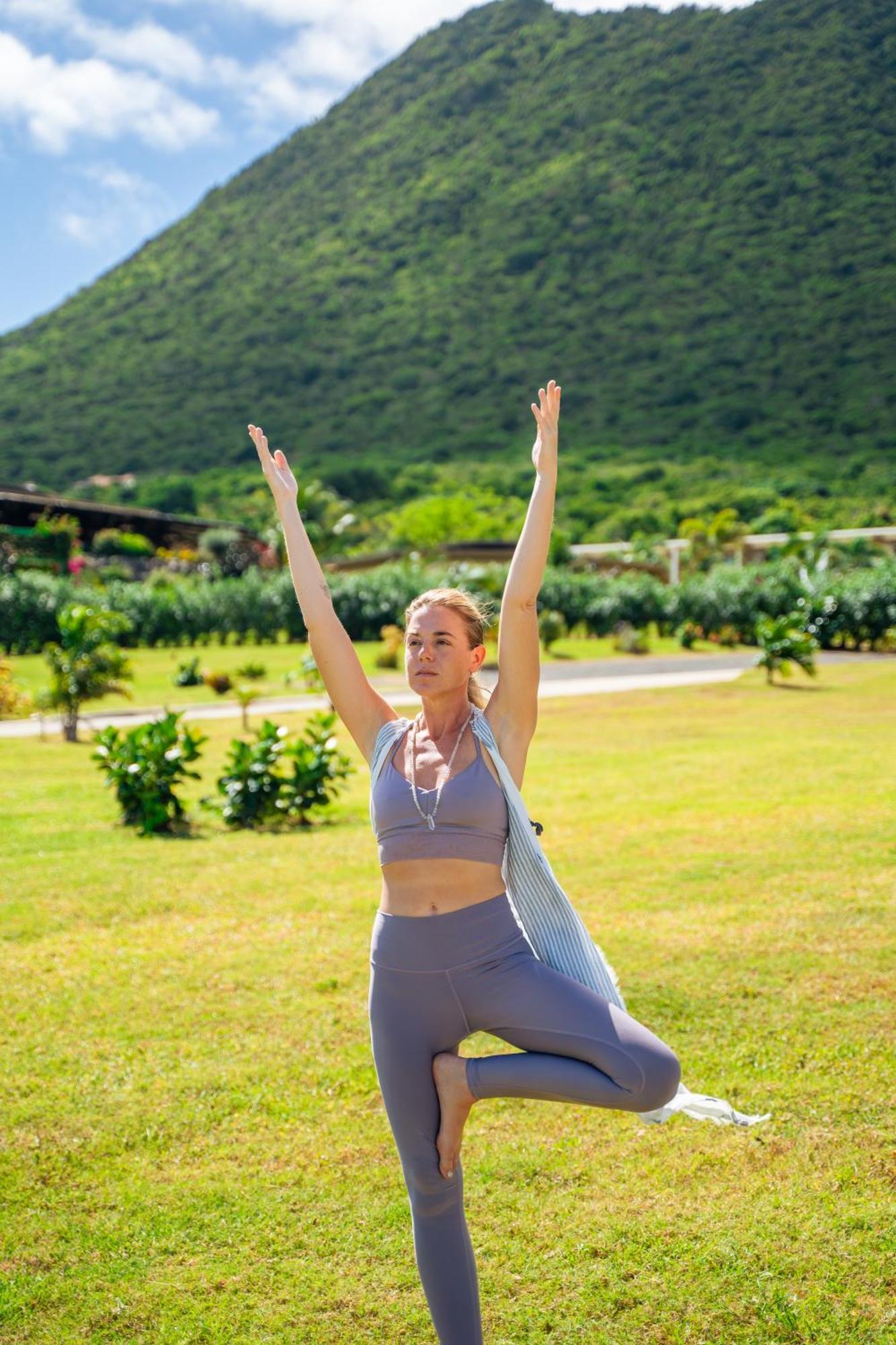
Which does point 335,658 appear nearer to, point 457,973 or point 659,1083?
point 457,973

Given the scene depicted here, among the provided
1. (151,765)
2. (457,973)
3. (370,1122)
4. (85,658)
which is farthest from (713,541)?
Answer: (457,973)

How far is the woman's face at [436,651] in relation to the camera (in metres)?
3.12

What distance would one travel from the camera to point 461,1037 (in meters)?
2.95

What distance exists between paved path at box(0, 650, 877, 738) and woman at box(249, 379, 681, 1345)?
10307mm

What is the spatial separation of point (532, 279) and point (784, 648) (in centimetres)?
8176

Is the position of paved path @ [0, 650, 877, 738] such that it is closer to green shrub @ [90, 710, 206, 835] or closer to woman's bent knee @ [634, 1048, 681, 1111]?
green shrub @ [90, 710, 206, 835]

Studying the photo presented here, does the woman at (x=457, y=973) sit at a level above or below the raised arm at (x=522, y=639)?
below

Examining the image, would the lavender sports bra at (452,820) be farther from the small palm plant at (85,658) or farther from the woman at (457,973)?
the small palm plant at (85,658)

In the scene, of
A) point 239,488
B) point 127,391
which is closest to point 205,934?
point 239,488

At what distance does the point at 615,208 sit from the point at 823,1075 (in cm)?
10288

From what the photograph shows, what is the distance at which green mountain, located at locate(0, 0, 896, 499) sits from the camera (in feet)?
262

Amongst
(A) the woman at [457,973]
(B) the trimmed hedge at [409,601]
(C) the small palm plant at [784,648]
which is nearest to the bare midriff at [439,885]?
(A) the woman at [457,973]

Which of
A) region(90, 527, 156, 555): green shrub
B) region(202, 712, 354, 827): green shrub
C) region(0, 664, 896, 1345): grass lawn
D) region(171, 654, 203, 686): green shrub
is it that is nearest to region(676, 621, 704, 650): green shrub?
region(171, 654, 203, 686): green shrub

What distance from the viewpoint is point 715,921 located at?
701 cm
